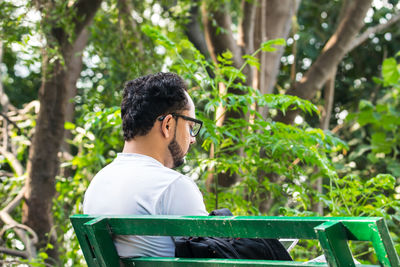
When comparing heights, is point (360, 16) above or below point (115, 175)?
above

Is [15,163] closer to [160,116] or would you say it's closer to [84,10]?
[84,10]

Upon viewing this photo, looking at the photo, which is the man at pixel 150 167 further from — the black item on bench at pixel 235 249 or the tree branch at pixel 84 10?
the tree branch at pixel 84 10

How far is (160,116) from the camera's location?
1.89 metres

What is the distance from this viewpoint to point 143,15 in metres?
5.00

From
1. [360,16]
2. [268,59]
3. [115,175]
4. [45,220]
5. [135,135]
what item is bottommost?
[45,220]

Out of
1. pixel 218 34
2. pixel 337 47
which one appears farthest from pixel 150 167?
pixel 337 47

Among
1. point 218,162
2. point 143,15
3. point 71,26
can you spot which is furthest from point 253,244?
point 143,15

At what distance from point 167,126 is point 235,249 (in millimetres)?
543

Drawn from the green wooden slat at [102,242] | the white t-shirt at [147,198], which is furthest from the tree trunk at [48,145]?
the green wooden slat at [102,242]

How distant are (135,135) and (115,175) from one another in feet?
0.70

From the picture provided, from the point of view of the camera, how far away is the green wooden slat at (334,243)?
1191 millimetres

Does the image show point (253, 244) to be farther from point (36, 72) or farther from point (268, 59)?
point (36, 72)

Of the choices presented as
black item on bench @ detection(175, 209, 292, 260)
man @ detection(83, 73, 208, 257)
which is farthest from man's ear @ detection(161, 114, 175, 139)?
black item on bench @ detection(175, 209, 292, 260)

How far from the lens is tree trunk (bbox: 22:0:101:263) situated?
428 centimetres
